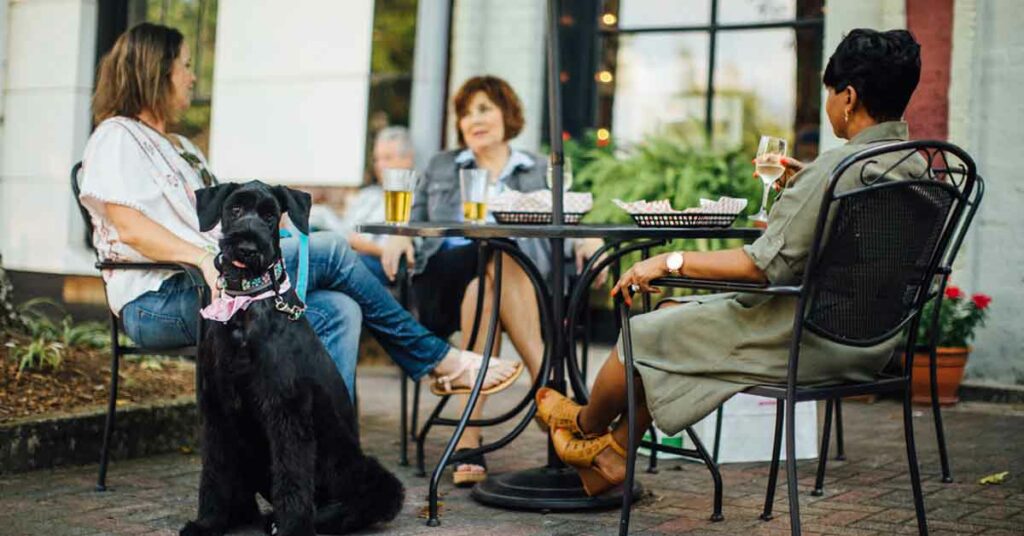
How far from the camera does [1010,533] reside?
357 cm

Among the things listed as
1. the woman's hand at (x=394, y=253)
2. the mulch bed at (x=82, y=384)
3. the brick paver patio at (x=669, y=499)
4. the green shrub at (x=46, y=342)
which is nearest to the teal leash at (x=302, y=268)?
the brick paver patio at (x=669, y=499)

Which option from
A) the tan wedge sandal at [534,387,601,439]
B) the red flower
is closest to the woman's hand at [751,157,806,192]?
the tan wedge sandal at [534,387,601,439]

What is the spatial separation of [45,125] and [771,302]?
22.1 feet

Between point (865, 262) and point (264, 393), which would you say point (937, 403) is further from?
point (264, 393)

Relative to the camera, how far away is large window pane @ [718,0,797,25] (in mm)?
7012

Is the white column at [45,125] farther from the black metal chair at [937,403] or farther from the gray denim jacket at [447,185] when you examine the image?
the black metal chair at [937,403]

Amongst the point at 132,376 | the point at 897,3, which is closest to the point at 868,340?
the point at 132,376

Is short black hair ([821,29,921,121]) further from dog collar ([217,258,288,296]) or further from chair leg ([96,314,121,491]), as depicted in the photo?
chair leg ([96,314,121,491])

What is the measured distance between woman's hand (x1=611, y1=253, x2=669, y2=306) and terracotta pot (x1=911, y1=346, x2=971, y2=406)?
2.95 m

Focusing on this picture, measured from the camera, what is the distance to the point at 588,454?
3.62m

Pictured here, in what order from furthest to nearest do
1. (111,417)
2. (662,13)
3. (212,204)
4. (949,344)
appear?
(662,13) < (949,344) < (111,417) < (212,204)

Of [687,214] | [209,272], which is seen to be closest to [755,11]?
[687,214]

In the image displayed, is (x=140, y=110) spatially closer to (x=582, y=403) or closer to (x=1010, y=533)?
(x=582, y=403)

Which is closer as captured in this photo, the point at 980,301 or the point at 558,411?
the point at 558,411
